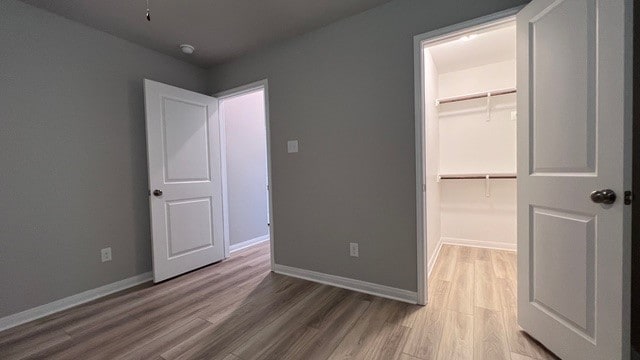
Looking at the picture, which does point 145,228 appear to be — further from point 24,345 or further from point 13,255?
point 24,345

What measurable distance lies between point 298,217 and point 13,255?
2.11 meters

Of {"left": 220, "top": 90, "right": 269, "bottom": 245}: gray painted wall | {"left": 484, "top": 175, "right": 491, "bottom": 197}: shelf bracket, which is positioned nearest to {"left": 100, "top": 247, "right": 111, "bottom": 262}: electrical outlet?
{"left": 220, "top": 90, "right": 269, "bottom": 245}: gray painted wall

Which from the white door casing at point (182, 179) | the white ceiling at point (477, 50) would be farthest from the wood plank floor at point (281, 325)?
the white ceiling at point (477, 50)

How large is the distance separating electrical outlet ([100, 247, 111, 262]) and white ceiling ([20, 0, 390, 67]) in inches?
76.8

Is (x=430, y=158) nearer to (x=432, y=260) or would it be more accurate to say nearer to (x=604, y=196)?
(x=432, y=260)

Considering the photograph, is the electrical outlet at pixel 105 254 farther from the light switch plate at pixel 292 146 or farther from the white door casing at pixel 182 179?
the light switch plate at pixel 292 146

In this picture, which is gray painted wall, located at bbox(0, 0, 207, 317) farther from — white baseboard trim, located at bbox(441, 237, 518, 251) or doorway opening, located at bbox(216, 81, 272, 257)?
white baseboard trim, located at bbox(441, 237, 518, 251)

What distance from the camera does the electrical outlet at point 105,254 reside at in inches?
91.7

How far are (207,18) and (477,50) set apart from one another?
2.73 metres

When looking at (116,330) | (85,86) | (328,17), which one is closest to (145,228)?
(116,330)

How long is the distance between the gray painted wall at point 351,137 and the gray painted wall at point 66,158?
1298 mm

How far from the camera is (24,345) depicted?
1640mm

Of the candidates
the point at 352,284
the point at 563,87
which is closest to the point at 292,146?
the point at 352,284

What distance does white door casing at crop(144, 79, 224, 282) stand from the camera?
2.52 m
